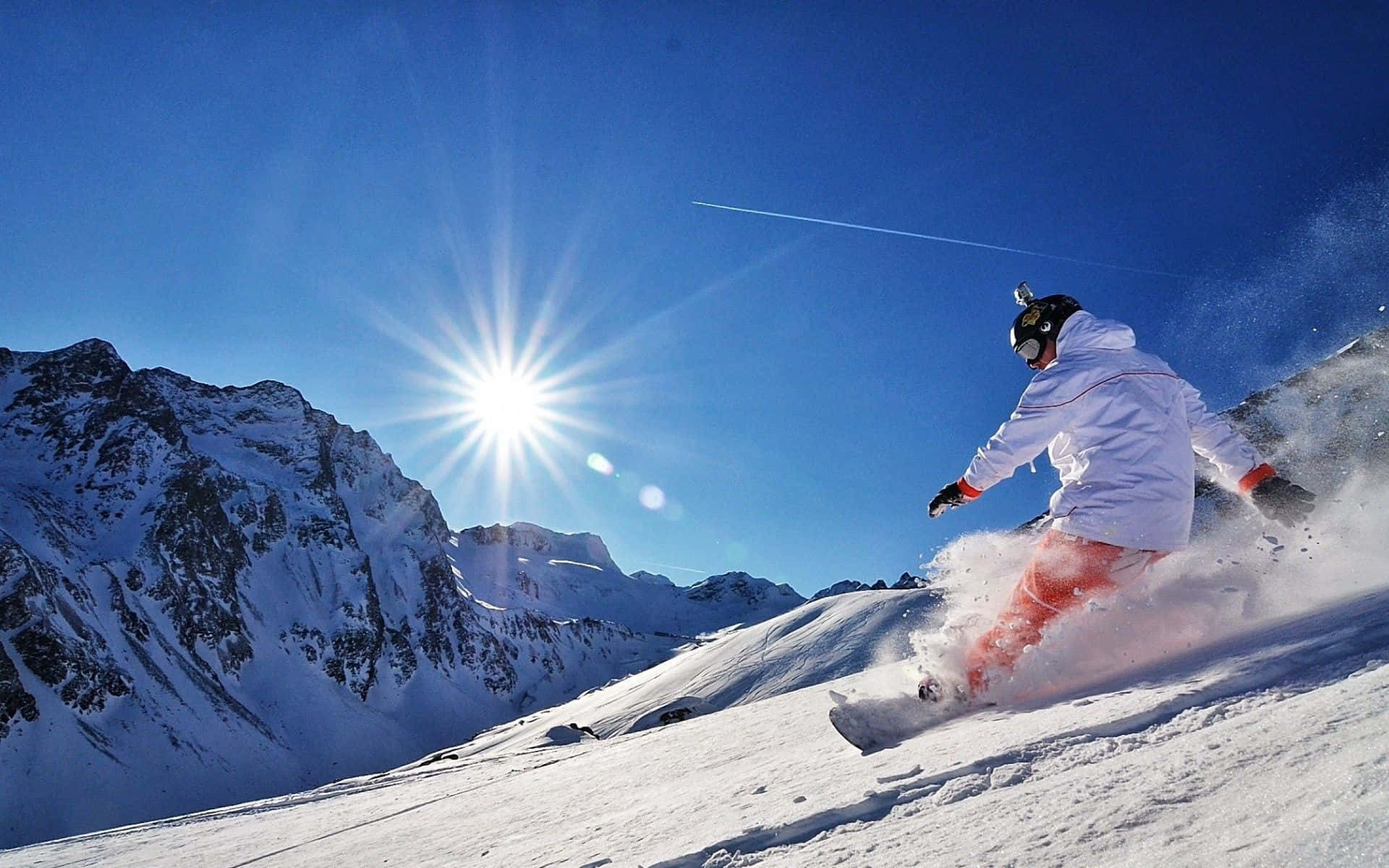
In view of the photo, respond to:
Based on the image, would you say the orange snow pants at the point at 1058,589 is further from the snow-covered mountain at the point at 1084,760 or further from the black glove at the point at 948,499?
the black glove at the point at 948,499

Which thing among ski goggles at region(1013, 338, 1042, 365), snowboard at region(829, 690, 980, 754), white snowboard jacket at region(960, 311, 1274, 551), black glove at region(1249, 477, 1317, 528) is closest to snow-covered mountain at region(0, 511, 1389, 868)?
snowboard at region(829, 690, 980, 754)

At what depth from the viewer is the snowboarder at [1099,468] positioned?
12.5 feet

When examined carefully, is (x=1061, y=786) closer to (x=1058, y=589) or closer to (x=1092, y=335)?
(x=1058, y=589)

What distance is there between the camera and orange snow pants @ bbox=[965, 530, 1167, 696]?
12.4 feet

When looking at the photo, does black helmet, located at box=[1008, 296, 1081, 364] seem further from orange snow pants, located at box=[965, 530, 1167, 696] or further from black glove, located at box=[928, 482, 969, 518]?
orange snow pants, located at box=[965, 530, 1167, 696]

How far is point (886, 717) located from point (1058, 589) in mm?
1318

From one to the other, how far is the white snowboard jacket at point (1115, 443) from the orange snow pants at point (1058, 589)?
0.26 ft

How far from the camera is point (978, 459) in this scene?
4504 mm

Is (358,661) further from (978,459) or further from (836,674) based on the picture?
(978,459)

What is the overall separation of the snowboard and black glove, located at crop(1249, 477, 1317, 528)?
241cm

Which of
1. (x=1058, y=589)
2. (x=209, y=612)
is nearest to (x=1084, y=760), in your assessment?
(x=1058, y=589)

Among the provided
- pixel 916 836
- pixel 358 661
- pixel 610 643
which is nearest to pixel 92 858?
pixel 916 836

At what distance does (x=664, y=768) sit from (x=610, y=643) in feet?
544

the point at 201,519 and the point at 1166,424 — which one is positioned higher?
the point at 201,519
